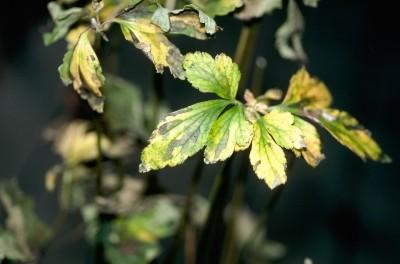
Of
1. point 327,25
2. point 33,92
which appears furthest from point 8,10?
point 327,25

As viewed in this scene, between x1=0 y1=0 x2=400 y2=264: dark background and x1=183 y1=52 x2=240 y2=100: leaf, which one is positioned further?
x1=0 y1=0 x2=400 y2=264: dark background

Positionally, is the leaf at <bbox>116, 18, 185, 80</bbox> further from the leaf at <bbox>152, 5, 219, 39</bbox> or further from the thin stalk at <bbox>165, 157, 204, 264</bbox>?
the thin stalk at <bbox>165, 157, 204, 264</bbox>

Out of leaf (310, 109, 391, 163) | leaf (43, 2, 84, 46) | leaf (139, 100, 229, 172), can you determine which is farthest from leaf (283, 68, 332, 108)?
leaf (43, 2, 84, 46)

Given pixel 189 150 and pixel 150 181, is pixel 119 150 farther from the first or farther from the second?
pixel 189 150

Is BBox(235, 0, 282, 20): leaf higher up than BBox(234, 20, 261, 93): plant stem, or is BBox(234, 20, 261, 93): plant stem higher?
BBox(235, 0, 282, 20): leaf

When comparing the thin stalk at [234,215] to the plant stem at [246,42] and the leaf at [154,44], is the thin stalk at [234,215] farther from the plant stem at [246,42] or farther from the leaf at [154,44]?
the leaf at [154,44]

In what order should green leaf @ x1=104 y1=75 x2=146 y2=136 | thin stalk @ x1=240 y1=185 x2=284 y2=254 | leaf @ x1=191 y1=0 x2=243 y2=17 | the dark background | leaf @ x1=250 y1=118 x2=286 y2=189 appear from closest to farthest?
leaf @ x1=250 y1=118 x2=286 y2=189 < leaf @ x1=191 y1=0 x2=243 y2=17 < thin stalk @ x1=240 y1=185 x2=284 y2=254 < green leaf @ x1=104 y1=75 x2=146 y2=136 < the dark background

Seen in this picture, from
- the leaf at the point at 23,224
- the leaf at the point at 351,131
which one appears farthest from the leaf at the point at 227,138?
the leaf at the point at 23,224
